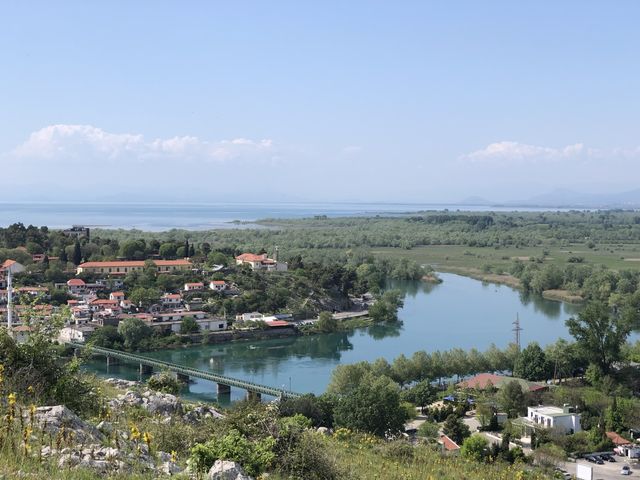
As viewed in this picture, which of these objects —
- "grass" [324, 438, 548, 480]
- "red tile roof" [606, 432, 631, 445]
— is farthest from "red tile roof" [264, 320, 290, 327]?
"grass" [324, 438, 548, 480]

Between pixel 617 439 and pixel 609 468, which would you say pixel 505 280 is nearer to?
pixel 617 439

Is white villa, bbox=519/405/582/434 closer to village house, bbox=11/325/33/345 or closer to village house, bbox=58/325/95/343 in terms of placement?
village house, bbox=11/325/33/345

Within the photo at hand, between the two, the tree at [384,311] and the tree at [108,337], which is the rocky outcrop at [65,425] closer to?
the tree at [108,337]

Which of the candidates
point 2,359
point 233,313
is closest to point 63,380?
point 2,359

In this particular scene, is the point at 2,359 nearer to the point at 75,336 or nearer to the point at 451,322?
the point at 75,336

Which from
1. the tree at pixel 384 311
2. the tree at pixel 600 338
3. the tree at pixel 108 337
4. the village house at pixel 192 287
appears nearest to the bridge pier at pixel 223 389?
the tree at pixel 108 337

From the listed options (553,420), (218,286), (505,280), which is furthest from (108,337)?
(505,280)
